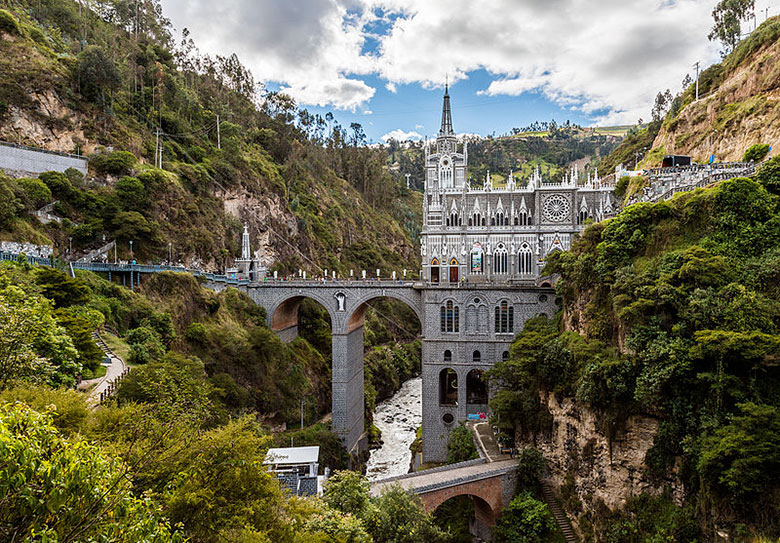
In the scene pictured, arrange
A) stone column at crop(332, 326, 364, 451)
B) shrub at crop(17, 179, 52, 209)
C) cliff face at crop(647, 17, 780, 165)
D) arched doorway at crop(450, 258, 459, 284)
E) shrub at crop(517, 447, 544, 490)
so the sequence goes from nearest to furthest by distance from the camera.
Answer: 1. shrub at crop(517, 447, 544, 490)
2. cliff face at crop(647, 17, 780, 165)
3. shrub at crop(17, 179, 52, 209)
4. stone column at crop(332, 326, 364, 451)
5. arched doorway at crop(450, 258, 459, 284)

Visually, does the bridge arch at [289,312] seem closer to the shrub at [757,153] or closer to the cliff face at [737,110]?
the shrub at [757,153]

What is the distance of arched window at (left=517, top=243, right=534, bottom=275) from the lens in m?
46.5

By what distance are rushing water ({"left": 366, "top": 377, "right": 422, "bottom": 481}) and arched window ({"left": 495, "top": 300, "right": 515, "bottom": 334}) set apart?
15.2 metres

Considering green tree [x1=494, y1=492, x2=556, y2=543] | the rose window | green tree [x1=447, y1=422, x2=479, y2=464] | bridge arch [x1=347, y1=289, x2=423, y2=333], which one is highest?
the rose window

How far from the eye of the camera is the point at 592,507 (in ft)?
82.9

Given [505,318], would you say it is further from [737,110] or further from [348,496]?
[737,110]

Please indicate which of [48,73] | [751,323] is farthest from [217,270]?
[751,323]

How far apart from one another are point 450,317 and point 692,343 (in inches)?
887

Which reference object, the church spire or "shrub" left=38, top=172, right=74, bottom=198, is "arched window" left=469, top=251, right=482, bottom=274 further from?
"shrub" left=38, top=172, right=74, bottom=198

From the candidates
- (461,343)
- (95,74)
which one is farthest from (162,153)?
(461,343)

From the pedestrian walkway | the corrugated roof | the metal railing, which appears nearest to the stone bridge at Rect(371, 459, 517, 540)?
the corrugated roof

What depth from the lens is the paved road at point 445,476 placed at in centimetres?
2756

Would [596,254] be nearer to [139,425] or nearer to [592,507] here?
[592,507]

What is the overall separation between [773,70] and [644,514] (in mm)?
39288
